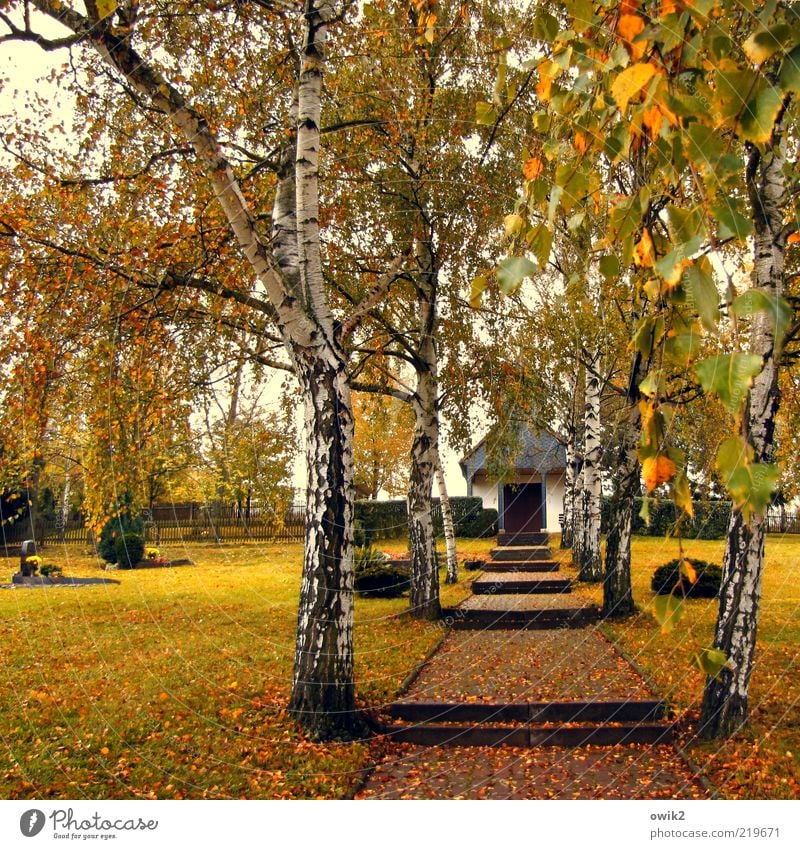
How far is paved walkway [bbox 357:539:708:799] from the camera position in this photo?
3.66 metres

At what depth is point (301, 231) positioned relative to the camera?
452 centimetres

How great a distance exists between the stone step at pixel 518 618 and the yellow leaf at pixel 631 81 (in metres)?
7.19

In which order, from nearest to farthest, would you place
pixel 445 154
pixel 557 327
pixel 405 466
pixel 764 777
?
pixel 764 777, pixel 445 154, pixel 557 327, pixel 405 466

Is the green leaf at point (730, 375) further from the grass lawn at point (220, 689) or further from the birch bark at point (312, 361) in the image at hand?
the birch bark at point (312, 361)

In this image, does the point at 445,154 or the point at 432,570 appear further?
the point at 432,570

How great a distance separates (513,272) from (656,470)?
418 mm

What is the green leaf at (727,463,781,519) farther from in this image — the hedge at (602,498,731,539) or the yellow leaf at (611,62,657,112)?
the hedge at (602,498,731,539)

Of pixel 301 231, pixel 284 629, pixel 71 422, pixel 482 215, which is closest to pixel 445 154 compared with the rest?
pixel 482 215

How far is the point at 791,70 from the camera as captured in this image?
1.22 meters

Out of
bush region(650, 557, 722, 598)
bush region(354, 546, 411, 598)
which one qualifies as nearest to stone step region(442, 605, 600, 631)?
bush region(650, 557, 722, 598)

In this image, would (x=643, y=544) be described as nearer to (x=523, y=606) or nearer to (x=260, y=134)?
(x=523, y=606)

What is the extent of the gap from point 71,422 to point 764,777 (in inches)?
217

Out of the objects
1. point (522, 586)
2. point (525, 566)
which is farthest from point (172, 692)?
point (525, 566)

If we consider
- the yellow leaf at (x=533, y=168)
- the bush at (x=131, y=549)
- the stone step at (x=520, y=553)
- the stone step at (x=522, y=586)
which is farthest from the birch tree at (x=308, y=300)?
Result: the bush at (x=131, y=549)
